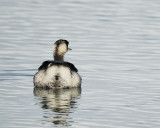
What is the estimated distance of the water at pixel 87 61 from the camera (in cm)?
1576

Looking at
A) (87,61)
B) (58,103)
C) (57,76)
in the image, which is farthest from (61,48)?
(58,103)

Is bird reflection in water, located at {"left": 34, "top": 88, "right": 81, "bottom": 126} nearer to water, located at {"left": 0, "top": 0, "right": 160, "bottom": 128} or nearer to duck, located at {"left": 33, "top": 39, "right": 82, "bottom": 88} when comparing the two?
water, located at {"left": 0, "top": 0, "right": 160, "bottom": 128}

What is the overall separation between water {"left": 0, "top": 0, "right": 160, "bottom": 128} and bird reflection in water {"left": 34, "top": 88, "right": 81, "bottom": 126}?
0.02 meters

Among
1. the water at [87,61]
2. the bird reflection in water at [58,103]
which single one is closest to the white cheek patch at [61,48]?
the water at [87,61]

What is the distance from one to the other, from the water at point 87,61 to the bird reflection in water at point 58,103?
2cm

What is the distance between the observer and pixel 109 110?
1633cm

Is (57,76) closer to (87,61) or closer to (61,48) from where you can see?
(61,48)

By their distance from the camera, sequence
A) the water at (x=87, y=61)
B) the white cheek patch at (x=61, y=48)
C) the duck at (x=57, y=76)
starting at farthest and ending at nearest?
the white cheek patch at (x=61, y=48)
the duck at (x=57, y=76)
the water at (x=87, y=61)

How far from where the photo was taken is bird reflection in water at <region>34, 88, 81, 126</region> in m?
15.4

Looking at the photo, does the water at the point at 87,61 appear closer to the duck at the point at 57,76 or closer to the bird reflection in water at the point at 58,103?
the bird reflection in water at the point at 58,103

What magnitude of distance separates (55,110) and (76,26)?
14.8m

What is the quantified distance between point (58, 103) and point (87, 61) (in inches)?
243

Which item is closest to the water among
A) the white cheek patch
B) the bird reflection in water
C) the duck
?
the bird reflection in water

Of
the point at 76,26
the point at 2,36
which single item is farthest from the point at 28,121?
the point at 76,26
